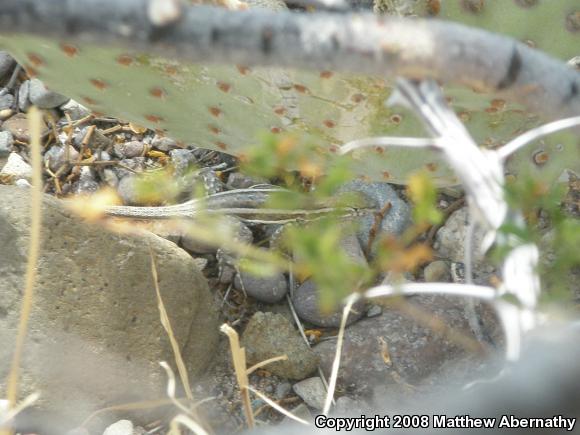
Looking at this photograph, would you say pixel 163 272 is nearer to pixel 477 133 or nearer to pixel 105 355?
pixel 105 355

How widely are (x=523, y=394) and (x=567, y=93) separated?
37cm

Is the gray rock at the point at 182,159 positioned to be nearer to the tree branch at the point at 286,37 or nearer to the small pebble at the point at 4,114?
the small pebble at the point at 4,114

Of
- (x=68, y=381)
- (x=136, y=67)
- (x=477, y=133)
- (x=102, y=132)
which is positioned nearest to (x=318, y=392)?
(x=68, y=381)

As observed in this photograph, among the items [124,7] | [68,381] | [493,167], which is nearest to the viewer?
[124,7]

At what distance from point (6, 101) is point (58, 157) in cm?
37

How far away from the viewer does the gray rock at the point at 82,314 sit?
6.33ft

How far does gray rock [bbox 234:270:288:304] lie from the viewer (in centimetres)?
229

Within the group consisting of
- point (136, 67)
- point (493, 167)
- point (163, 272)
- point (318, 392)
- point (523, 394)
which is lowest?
point (318, 392)

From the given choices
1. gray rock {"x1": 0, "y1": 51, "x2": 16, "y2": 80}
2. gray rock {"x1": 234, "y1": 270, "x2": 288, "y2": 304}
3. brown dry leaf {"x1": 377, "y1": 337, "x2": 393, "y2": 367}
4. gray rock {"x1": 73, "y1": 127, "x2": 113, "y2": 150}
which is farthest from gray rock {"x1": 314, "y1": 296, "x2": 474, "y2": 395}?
gray rock {"x1": 0, "y1": 51, "x2": 16, "y2": 80}

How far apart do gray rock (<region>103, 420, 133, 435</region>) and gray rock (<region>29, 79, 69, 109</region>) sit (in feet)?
4.49

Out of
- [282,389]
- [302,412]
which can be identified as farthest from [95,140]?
[302,412]

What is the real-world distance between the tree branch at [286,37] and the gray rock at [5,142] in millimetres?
2156

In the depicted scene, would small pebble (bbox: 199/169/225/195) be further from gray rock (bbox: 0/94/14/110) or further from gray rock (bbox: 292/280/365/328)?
gray rock (bbox: 0/94/14/110)

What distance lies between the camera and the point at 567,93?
89 centimetres
